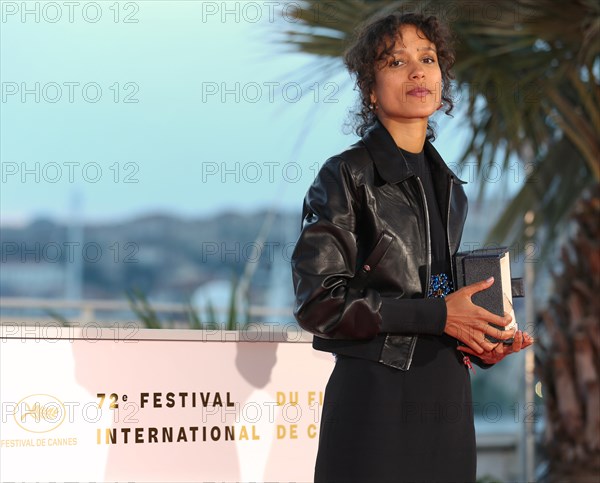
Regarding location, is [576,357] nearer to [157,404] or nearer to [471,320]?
[157,404]

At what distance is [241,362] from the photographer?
2.14m

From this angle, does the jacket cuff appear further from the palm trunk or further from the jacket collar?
the palm trunk

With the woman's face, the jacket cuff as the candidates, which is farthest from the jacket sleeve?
the woman's face

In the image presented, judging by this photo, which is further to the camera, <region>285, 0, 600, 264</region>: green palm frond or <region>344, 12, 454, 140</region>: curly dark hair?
<region>285, 0, 600, 264</region>: green palm frond

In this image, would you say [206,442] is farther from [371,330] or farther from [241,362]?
[371,330]

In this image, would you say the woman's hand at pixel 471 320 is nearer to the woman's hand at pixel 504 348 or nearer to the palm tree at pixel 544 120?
the woman's hand at pixel 504 348

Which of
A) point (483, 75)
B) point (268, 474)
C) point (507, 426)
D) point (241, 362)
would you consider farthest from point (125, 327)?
point (507, 426)

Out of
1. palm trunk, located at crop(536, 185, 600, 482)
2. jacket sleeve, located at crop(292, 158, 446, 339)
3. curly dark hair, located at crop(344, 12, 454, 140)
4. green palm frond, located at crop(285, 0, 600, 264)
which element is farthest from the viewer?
palm trunk, located at crop(536, 185, 600, 482)

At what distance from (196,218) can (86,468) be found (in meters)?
42.8

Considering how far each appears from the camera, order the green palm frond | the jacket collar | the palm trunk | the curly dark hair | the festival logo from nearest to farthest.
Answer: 1. the jacket collar
2. the curly dark hair
3. the festival logo
4. the green palm frond
5. the palm trunk

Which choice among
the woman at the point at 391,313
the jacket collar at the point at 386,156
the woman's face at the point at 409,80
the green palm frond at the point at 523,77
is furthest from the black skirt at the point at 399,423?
the green palm frond at the point at 523,77

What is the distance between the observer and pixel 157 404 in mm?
2043

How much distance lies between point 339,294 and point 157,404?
78 centimetres

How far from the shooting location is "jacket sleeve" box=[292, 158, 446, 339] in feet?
4.67
